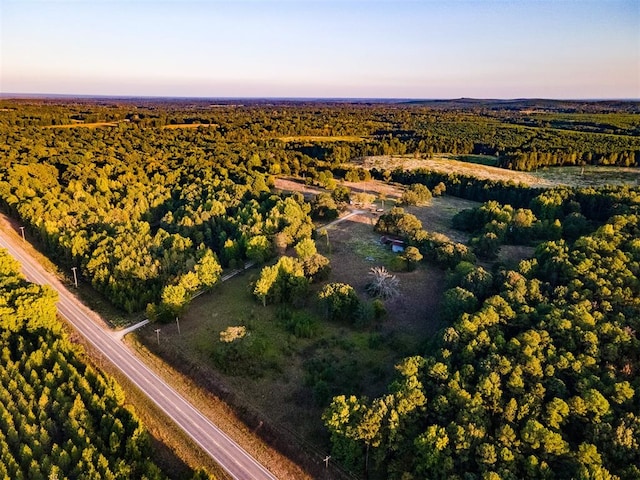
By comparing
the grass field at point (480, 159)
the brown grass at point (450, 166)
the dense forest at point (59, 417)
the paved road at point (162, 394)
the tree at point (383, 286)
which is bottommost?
the paved road at point (162, 394)

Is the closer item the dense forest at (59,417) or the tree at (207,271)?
the dense forest at (59,417)

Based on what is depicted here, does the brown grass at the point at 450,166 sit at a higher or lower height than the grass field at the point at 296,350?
higher

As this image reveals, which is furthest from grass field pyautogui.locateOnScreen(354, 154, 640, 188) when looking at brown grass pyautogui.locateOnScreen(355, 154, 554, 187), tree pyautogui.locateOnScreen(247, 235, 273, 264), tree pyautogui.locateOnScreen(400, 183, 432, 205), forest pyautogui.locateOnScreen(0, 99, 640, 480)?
tree pyautogui.locateOnScreen(247, 235, 273, 264)

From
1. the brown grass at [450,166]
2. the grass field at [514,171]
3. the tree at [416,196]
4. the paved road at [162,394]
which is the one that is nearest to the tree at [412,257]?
the tree at [416,196]

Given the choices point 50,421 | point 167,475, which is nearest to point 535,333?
point 167,475

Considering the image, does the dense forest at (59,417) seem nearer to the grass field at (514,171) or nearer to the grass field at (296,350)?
the grass field at (296,350)

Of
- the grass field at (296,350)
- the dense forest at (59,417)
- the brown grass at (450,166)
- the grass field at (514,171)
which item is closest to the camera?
the dense forest at (59,417)

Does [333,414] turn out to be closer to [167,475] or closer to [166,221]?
[167,475]
